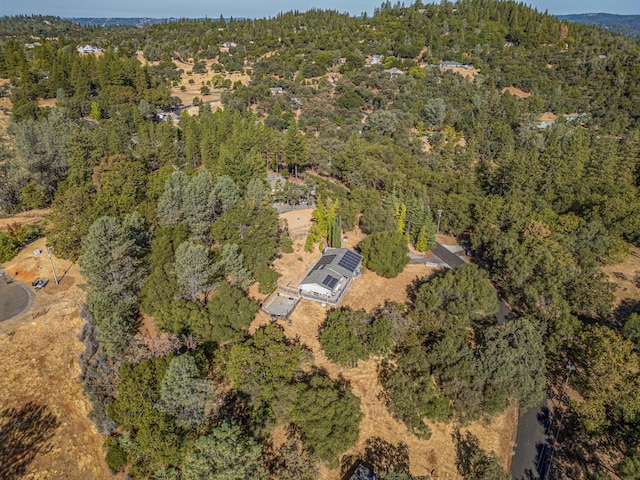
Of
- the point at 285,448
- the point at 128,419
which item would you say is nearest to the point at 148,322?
the point at 128,419

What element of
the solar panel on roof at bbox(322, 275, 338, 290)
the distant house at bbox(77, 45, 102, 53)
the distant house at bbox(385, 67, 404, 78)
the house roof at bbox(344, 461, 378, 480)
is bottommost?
the house roof at bbox(344, 461, 378, 480)

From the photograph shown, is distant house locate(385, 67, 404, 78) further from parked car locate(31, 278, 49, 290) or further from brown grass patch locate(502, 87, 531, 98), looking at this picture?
parked car locate(31, 278, 49, 290)

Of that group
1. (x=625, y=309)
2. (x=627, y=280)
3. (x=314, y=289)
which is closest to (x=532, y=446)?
(x=314, y=289)

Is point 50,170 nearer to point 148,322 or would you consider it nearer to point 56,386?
point 148,322

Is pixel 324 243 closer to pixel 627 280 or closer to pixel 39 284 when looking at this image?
pixel 39 284

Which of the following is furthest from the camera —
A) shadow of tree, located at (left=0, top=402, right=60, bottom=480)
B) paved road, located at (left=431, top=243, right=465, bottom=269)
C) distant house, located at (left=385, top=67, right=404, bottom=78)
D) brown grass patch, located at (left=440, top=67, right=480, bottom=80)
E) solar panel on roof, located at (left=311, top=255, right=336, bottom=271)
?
brown grass patch, located at (left=440, top=67, right=480, bottom=80)

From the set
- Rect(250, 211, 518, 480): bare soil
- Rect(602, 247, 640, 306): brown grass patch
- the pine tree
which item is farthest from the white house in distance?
Rect(602, 247, 640, 306): brown grass patch
